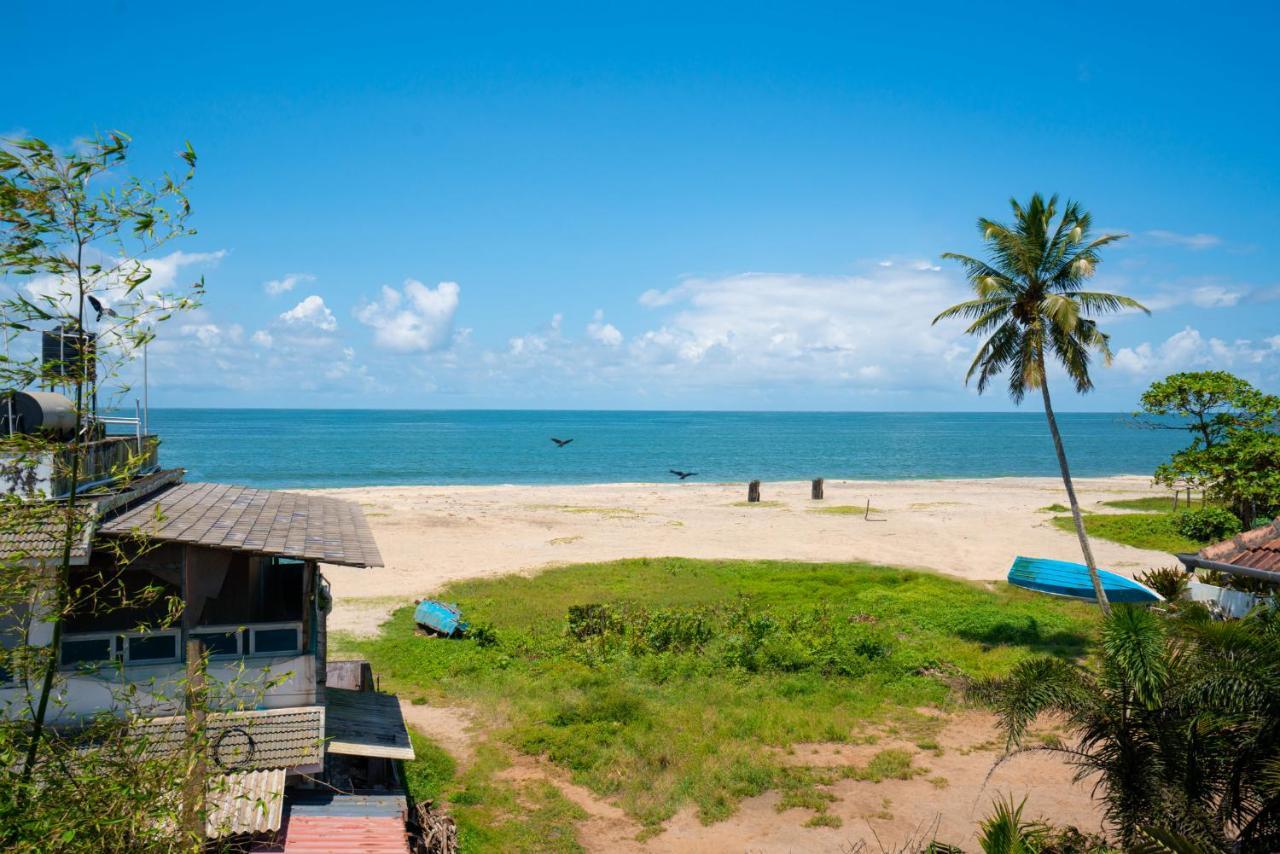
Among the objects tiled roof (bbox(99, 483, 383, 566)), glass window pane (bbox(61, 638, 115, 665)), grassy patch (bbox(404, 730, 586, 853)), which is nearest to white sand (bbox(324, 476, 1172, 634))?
grassy patch (bbox(404, 730, 586, 853))

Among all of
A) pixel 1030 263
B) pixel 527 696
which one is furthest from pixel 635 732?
pixel 1030 263

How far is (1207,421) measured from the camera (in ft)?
80.1

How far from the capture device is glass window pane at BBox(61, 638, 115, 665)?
1023cm

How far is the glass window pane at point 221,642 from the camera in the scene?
10945mm

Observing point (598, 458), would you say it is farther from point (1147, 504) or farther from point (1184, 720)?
point (1184, 720)

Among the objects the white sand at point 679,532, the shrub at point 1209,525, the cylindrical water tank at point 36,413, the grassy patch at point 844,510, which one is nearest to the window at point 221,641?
the cylindrical water tank at point 36,413

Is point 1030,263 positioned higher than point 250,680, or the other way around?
point 1030,263

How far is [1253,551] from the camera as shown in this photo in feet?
48.8

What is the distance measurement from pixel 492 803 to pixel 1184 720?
1053cm

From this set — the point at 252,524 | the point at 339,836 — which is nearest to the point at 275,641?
the point at 252,524

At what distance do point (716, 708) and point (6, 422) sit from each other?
14114 mm

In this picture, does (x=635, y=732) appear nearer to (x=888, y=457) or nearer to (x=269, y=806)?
(x=269, y=806)

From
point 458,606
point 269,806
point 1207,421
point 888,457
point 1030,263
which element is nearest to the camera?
point 269,806

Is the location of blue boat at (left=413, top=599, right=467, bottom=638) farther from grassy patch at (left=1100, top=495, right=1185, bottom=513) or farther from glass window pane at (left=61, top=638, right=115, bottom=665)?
grassy patch at (left=1100, top=495, right=1185, bottom=513)
